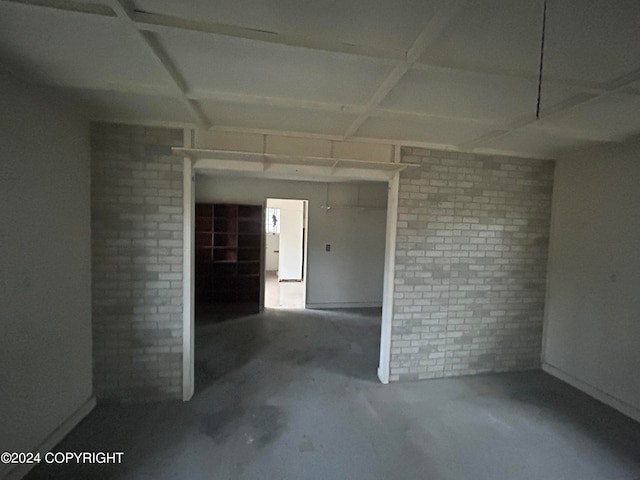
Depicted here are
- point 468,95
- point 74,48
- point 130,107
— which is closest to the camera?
point 74,48

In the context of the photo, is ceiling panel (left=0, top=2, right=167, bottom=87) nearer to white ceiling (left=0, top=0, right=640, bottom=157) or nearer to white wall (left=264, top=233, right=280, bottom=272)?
white ceiling (left=0, top=0, right=640, bottom=157)

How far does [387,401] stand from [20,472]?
109 inches

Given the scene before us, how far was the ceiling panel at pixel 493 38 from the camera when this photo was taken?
49.7 inches

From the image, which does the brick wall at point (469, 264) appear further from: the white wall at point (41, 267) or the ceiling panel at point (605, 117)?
the white wall at point (41, 267)

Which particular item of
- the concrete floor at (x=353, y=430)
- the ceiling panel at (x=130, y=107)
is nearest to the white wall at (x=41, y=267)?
the ceiling panel at (x=130, y=107)

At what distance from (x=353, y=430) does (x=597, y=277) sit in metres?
2.90

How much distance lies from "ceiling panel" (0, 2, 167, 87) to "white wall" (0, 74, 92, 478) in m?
0.30

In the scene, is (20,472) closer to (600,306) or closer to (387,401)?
(387,401)

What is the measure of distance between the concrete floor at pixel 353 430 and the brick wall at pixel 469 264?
318 mm

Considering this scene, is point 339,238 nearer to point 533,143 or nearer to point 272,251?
point 533,143

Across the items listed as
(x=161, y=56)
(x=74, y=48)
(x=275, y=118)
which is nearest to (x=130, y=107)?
(x=74, y=48)

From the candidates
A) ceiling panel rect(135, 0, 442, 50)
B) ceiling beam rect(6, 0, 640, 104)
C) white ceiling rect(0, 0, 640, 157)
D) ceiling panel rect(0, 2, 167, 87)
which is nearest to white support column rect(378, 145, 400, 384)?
white ceiling rect(0, 0, 640, 157)

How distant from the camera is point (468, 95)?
2070mm

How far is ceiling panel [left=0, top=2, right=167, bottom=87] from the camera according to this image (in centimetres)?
137
